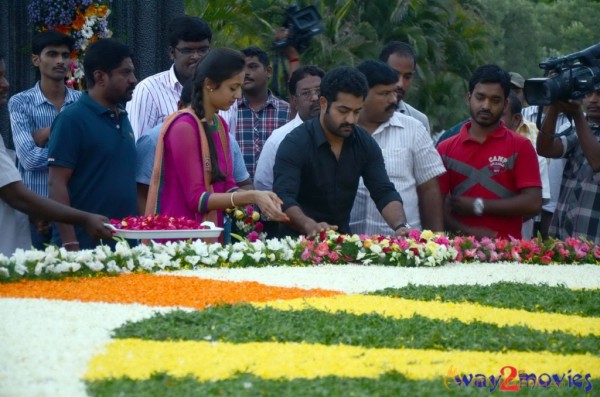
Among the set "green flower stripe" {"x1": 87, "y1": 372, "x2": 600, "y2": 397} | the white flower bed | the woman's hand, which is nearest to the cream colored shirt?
the white flower bed

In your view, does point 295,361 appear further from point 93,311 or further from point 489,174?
point 489,174

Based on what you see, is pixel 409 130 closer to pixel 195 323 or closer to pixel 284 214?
pixel 284 214

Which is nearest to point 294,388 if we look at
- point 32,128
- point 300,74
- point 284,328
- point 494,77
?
point 284,328

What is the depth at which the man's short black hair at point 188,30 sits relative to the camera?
799cm

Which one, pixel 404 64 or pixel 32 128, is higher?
pixel 404 64

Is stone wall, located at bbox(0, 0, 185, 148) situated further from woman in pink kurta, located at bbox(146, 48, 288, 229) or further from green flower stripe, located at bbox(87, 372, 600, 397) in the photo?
green flower stripe, located at bbox(87, 372, 600, 397)

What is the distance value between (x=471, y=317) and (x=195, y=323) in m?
1.25

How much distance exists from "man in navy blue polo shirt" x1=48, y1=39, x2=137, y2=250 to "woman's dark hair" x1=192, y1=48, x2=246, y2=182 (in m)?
0.57

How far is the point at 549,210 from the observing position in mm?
9102

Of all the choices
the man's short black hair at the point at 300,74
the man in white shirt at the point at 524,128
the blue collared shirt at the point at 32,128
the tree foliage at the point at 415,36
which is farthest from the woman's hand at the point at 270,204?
the tree foliage at the point at 415,36

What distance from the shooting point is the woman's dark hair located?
6.50 m

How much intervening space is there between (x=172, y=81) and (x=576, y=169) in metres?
2.89

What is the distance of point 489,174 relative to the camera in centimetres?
764

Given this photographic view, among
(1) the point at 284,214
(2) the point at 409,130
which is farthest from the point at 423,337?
(2) the point at 409,130
